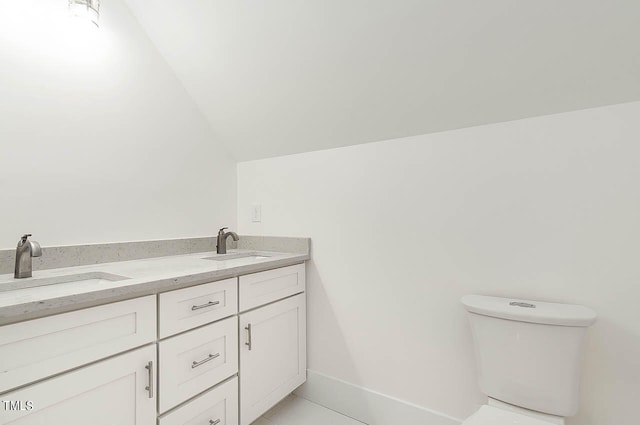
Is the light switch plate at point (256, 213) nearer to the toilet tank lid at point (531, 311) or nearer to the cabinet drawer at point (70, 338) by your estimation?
the cabinet drawer at point (70, 338)

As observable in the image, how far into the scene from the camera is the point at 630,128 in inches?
43.2

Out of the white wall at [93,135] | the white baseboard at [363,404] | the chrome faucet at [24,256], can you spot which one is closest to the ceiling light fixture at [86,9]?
the white wall at [93,135]

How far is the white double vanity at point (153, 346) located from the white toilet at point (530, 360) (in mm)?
945

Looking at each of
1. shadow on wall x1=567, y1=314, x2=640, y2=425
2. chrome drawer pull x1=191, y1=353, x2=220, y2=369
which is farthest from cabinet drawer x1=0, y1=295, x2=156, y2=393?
shadow on wall x1=567, y1=314, x2=640, y2=425

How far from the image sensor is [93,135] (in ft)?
4.78

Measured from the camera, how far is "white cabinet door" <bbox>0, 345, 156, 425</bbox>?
2.56ft

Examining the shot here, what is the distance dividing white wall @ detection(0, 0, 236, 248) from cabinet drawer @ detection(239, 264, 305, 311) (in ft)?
2.13

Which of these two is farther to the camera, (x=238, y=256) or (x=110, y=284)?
(x=238, y=256)

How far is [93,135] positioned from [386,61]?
1.42 m

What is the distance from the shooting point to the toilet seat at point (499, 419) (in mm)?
961

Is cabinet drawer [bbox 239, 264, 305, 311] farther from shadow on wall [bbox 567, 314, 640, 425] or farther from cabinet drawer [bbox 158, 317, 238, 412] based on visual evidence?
shadow on wall [bbox 567, 314, 640, 425]

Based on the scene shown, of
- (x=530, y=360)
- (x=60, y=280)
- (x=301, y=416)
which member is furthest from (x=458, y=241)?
(x=60, y=280)

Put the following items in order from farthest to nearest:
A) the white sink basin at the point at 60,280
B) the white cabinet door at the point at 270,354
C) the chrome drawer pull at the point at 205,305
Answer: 1. the white cabinet door at the point at 270,354
2. the chrome drawer pull at the point at 205,305
3. the white sink basin at the point at 60,280

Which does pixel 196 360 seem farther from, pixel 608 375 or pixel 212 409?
pixel 608 375
